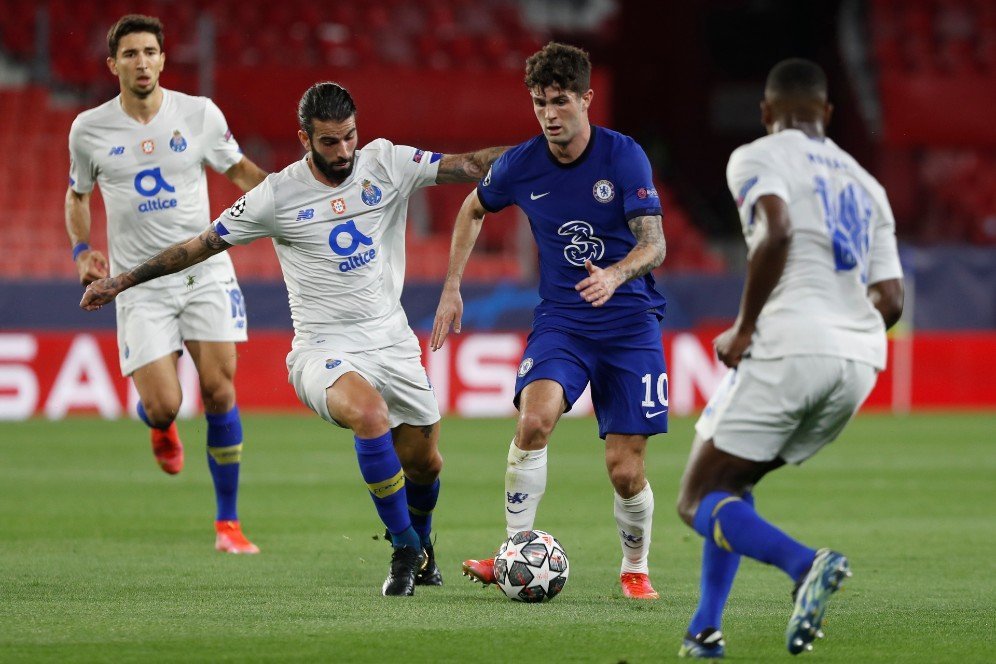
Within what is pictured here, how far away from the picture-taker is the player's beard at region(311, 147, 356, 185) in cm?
708

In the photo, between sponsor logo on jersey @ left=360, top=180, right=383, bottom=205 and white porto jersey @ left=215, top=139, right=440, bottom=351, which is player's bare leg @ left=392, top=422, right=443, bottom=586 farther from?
sponsor logo on jersey @ left=360, top=180, right=383, bottom=205

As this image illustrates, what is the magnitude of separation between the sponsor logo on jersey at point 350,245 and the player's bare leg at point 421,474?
78cm

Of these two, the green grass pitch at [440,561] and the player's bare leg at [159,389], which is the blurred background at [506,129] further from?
the player's bare leg at [159,389]

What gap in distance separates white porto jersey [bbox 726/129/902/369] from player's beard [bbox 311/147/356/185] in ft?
7.78

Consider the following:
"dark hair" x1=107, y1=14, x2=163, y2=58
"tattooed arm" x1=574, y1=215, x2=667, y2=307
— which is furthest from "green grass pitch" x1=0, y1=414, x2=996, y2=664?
"dark hair" x1=107, y1=14, x2=163, y2=58

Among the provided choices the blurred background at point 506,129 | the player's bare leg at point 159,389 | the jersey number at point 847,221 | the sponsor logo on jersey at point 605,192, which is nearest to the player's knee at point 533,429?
the sponsor logo on jersey at point 605,192

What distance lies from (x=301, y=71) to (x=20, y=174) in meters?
4.12

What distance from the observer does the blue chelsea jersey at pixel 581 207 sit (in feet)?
22.3

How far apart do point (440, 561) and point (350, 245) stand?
1.84m

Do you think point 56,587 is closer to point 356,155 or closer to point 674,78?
point 356,155

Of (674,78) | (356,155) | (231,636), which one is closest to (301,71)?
(674,78)

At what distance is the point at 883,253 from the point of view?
17.7 ft

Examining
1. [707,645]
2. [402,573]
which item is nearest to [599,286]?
[707,645]

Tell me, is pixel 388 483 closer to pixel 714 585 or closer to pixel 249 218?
pixel 249 218
